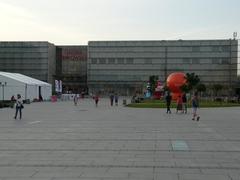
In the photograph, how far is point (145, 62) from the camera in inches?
5118

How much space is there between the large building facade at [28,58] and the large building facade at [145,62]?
1223 centimetres

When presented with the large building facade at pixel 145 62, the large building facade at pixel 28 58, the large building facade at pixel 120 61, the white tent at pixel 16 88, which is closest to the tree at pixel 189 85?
the white tent at pixel 16 88

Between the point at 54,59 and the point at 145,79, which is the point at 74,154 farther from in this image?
the point at 54,59

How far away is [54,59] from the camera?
13775cm

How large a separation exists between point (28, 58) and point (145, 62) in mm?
32533

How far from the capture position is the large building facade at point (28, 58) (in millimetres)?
129375

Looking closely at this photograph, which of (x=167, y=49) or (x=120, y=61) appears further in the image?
(x=120, y=61)

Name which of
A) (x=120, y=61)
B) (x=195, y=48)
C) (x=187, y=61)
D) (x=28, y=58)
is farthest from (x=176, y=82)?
(x=28, y=58)

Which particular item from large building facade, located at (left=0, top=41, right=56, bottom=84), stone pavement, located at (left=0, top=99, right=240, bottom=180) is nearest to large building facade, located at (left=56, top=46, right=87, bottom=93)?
large building facade, located at (left=0, top=41, right=56, bottom=84)

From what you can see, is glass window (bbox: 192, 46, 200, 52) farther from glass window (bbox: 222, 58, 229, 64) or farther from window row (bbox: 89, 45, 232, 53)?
glass window (bbox: 222, 58, 229, 64)

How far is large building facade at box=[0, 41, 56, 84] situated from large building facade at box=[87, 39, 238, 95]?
1223 centimetres

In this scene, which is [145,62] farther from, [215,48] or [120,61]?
[215,48]

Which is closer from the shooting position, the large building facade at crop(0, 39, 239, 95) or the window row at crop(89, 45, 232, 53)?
the window row at crop(89, 45, 232, 53)

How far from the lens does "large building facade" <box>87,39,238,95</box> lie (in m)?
126
